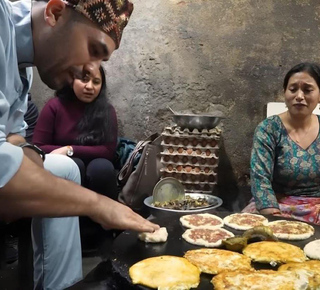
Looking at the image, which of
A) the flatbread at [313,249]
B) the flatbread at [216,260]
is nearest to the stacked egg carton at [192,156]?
the flatbread at [313,249]

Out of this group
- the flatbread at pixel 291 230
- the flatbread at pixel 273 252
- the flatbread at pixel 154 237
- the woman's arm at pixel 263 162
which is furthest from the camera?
the woman's arm at pixel 263 162

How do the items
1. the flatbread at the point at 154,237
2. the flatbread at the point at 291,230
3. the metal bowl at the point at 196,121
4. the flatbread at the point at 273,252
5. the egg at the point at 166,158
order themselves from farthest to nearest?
1. the egg at the point at 166,158
2. the metal bowl at the point at 196,121
3. the flatbread at the point at 291,230
4. the flatbread at the point at 154,237
5. the flatbread at the point at 273,252

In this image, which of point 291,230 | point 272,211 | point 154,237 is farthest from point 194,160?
point 154,237

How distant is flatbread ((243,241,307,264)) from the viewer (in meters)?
1.86

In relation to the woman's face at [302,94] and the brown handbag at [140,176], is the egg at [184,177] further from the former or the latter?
the woman's face at [302,94]

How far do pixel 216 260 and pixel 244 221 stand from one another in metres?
0.65

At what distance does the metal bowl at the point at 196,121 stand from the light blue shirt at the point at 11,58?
2.21 m

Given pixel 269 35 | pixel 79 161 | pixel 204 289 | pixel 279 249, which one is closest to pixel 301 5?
pixel 269 35

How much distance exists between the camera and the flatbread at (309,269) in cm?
161

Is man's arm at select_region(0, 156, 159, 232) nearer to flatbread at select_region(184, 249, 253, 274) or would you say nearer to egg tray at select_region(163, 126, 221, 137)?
flatbread at select_region(184, 249, 253, 274)

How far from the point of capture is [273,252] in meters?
1.91

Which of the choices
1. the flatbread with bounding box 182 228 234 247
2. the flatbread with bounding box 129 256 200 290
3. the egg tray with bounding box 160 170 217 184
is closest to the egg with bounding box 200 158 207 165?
the egg tray with bounding box 160 170 217 184

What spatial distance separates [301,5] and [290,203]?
2285 millimetres

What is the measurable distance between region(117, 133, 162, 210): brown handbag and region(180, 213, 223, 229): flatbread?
1344 mm
